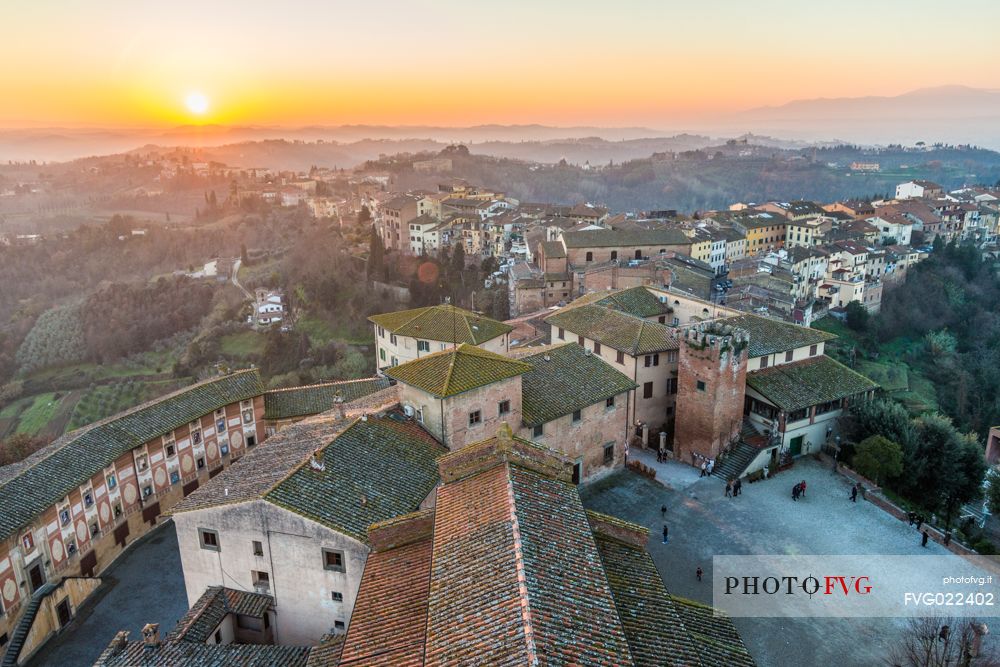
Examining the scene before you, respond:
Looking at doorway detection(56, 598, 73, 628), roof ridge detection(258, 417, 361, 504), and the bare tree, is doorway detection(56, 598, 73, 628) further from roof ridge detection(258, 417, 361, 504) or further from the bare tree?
the bare tree

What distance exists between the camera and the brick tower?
2633 cm

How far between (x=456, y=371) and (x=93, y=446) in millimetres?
13311

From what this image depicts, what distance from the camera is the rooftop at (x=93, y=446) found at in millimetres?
19984

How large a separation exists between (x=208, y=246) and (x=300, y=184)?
152 ft

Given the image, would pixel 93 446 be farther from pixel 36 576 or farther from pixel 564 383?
pixel 564 383

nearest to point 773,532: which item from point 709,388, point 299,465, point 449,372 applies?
point 709,388

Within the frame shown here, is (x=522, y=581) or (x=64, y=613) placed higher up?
(x=522, y=581)

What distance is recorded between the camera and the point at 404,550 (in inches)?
572

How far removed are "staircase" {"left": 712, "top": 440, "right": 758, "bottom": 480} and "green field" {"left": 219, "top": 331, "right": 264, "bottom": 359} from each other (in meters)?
57.5

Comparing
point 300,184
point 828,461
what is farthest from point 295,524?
point 300,184

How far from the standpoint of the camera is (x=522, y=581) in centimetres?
1020

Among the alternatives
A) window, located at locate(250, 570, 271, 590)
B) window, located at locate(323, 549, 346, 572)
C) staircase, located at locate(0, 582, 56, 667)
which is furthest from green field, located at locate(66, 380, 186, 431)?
window, located at locate(323, 549, 346, 572)

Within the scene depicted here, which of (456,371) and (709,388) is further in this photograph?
(709,388)

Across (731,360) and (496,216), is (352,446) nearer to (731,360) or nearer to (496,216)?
(731,360)
